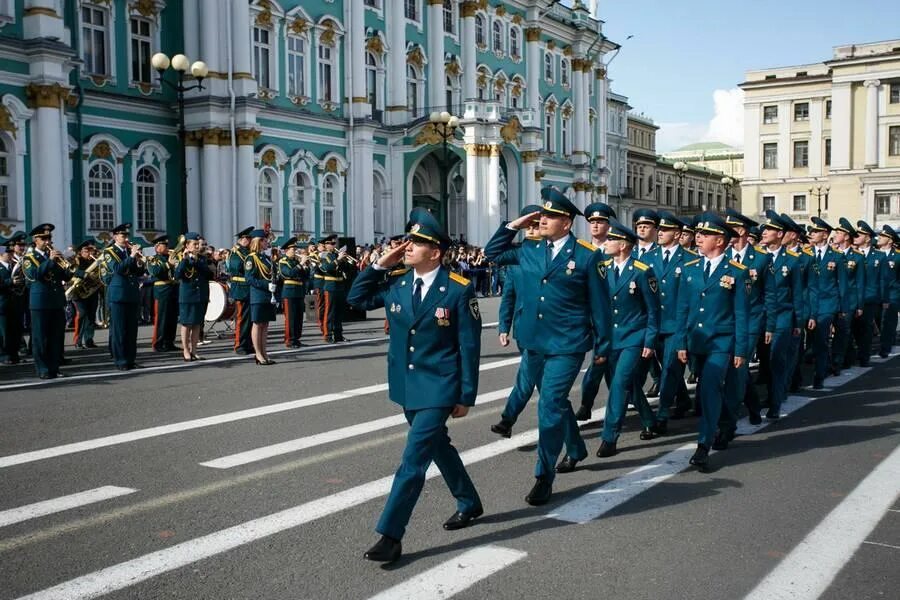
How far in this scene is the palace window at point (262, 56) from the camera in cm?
3556

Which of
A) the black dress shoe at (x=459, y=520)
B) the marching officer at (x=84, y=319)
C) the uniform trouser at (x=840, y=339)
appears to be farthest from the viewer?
the marching officer at (x=84, y=319)

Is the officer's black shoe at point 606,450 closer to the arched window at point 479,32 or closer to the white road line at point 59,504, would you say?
the white road line at point 59,504

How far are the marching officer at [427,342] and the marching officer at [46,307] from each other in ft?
29.8

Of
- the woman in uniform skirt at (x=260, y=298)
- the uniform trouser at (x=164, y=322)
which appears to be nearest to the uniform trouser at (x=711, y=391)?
the woman in uniform skirt at (x=260, y=298)

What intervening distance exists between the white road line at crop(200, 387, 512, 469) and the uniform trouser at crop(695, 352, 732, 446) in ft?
10.8

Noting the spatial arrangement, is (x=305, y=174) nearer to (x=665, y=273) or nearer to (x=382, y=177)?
(x=382, y=177)

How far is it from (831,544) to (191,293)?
1254 centimetres

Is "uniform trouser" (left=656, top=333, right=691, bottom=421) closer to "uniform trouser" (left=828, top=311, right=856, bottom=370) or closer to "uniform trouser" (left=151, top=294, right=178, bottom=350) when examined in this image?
"uniform trouser" (left=828, top=311, right=856, bottom=370)

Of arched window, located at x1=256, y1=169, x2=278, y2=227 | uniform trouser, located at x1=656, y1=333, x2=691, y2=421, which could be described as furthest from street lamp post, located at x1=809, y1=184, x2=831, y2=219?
uniform trouser, located at x1=656, y1=333, x2=691, y2=421

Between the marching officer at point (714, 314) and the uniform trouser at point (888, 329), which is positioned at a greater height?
the marching officer at point (714, 314)

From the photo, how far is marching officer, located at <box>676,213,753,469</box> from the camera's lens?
333 inches

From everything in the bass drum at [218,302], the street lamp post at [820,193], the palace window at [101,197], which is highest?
the street lamp post at [820,193]

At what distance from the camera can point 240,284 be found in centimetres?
1638


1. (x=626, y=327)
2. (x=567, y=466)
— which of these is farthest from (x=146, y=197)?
(x=567, y=466)
